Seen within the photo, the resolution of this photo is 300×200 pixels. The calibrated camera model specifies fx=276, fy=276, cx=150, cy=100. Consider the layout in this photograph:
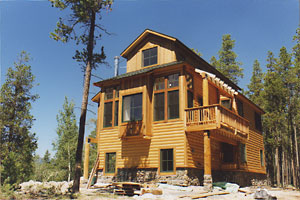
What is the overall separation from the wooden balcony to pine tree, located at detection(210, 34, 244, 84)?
2512 centimetres

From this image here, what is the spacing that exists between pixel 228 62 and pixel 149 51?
25493mm

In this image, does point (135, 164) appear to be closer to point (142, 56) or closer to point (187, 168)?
point (187, 168)

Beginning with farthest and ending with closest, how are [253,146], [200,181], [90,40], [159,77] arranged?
[253,146], [159,77], [200,181], [90,40]

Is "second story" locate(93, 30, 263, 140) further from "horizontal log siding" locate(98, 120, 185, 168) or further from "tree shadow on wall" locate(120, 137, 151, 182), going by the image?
"tree shadow on wall" locate(120, 137, 151, 182)

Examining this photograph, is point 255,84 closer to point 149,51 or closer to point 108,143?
point 149,51

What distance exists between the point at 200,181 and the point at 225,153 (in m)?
4.71

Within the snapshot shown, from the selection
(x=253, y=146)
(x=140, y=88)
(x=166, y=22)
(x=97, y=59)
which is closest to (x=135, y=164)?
(x=140, y=88)

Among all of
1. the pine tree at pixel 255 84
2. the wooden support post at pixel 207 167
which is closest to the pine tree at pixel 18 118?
the wooden support post at pixel 207 167

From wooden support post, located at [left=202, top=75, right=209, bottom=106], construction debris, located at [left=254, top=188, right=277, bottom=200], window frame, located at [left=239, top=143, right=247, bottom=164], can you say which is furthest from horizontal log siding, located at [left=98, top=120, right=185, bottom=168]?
window frame, located at [left=239, top=143, right=247, bottom=164]

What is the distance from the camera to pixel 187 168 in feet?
49.5

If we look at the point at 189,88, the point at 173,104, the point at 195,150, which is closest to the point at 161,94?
the point at 173,104

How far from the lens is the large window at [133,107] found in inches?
677

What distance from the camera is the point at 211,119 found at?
575 inches

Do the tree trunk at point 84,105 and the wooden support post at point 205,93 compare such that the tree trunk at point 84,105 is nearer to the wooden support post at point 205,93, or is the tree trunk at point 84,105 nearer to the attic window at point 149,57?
the attic window at point 149,57
